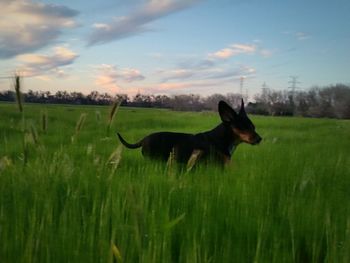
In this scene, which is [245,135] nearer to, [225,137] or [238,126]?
[238,126]

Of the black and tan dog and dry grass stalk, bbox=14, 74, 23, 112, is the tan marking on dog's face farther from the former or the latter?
dry grass stalk, bbox=14, 74, 23, 112

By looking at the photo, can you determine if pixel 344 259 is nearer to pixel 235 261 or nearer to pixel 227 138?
pixel 235 261

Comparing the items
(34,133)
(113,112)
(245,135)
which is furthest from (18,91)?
(245,135)

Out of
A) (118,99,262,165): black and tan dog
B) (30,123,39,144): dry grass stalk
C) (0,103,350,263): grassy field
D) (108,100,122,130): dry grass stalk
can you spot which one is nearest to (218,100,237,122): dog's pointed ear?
(118,99,262,165): black and tan dog

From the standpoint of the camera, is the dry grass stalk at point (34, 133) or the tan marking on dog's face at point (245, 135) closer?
the dry grass stalk at point (34, 133)

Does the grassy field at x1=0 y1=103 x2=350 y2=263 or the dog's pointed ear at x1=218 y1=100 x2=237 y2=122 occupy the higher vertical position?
the dog's pointed ear at x1=218 y1=100 x2=237 y2=122

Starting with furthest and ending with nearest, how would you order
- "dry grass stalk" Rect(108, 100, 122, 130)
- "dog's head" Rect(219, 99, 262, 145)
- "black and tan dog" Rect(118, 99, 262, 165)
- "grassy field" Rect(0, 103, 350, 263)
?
"dog's head" Rect(219, 99, 262, 145), "black and tan dog" Rect(118, 99, 262, 165), "dry grass stalk" Rect(108, 100, 122, 130), "grassy field" Rect(0, 103, 350, 263)

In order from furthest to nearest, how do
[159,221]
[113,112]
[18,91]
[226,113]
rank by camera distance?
1. [226,113]
2. [113,112]
3. [18,91]
4. [159,221]

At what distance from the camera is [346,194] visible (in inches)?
130

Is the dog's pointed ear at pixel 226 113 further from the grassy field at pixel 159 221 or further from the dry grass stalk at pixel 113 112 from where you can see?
the dry grass stalk at pixel 113 112

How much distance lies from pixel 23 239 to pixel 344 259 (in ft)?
4.54

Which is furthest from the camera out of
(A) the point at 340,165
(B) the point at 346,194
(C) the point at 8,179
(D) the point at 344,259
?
(A) the point at 340,165

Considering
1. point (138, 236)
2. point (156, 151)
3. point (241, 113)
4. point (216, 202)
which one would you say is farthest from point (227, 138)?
point (138, 236)

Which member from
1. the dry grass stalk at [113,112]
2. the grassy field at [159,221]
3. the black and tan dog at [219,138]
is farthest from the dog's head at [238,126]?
the dry grass stalk at [113,112]
